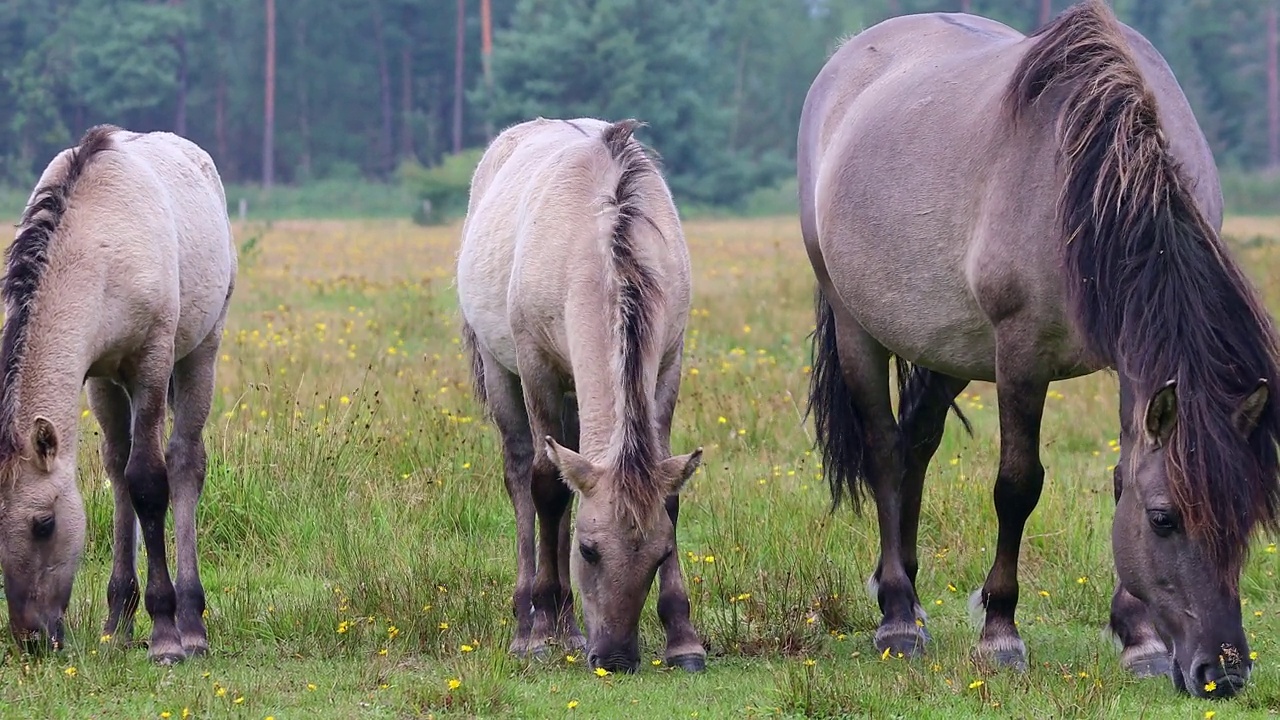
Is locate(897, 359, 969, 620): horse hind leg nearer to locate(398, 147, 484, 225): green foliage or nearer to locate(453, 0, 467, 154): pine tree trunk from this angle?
locate(398, 147, 484, 225): green foliage

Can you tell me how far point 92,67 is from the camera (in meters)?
50.1

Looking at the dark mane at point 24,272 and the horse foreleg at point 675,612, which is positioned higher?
the dark mane at point 24,272

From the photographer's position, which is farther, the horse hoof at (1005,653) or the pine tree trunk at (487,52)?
the pine tree trunk at (487,52)

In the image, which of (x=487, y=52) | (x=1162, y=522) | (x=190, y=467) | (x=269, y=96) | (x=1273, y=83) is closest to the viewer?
(x=1162, y=522)

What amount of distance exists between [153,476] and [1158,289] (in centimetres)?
370

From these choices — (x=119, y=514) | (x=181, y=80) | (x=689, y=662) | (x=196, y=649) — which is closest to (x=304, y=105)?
(x=181, y=80)

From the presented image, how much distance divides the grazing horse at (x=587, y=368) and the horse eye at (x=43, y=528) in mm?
1744

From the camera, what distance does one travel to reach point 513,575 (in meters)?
6.58

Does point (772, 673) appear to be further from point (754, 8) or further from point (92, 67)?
point (754, 8)

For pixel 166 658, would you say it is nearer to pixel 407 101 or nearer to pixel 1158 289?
pixel 1158 289

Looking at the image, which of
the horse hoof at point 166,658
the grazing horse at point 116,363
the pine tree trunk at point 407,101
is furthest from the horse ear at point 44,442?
the pine tree trunk at point 407,101

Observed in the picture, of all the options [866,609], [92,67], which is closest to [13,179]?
[92,67]

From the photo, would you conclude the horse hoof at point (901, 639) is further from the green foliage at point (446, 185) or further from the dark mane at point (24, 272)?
the green foliage at point (446, 185)

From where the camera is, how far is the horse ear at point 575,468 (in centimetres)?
493
